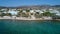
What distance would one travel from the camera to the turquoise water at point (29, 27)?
395 cm

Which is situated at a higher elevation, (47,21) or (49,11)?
(49,11)

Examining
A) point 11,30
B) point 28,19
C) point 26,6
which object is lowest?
point 11,30

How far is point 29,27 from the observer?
402 cm

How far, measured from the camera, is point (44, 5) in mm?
4074

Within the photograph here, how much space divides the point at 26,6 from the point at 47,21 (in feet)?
2.33

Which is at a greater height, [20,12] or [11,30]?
[20,12]

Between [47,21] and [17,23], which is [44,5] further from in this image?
[17,23]

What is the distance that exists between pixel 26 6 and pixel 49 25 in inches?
32.3

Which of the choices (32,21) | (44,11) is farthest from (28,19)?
(44,11)

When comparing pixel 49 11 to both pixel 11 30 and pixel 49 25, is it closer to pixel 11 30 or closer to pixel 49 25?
pixel 49 25

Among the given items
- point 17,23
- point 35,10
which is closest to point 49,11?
point 35,10

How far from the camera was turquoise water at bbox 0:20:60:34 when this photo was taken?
13.0 feet

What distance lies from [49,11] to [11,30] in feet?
3.85

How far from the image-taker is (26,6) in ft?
13.5
